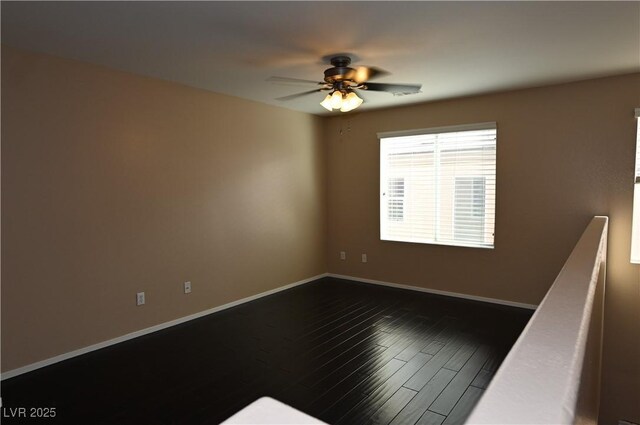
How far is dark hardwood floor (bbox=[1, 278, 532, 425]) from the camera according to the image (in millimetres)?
2404

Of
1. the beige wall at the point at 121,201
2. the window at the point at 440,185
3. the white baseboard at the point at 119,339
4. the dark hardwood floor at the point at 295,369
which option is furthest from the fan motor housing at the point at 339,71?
the white baseboard at the point at 119,339

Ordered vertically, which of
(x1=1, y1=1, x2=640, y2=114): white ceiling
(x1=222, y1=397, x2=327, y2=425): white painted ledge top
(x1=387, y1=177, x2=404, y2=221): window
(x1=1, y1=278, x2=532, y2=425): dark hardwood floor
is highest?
(x1=1, y1=1, x2=640, y2=114): white ceiling

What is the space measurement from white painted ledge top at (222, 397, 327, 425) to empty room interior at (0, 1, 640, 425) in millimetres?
720

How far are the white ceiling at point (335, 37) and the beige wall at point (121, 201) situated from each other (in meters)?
0.37

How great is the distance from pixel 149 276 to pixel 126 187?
89 centimetres

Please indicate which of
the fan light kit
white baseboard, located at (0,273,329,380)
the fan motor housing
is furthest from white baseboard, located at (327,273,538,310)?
the fan motor housing

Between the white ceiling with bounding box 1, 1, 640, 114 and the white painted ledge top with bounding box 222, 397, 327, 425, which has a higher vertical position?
the white ceiling with bounding box 1, 1, 640, 114

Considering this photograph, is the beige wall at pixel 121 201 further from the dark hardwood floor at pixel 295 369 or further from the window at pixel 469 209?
the window at pixel 469 209

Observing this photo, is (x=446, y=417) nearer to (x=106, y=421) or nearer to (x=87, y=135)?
(x=106, y=421)

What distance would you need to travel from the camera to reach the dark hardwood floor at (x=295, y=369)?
240cm

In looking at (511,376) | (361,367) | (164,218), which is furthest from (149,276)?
(511,376)

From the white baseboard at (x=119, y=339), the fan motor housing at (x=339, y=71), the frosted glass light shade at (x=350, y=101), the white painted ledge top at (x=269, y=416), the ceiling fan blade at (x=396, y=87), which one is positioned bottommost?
the white baseboard at (x=119, y=339)

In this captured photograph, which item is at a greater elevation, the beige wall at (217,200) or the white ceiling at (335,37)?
the white ceiling at (335,37)

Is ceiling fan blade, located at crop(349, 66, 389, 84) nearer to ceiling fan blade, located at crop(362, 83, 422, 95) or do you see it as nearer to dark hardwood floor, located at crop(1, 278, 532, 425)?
ceiling fan blade, located at crop(362, 83, 422, 95)
